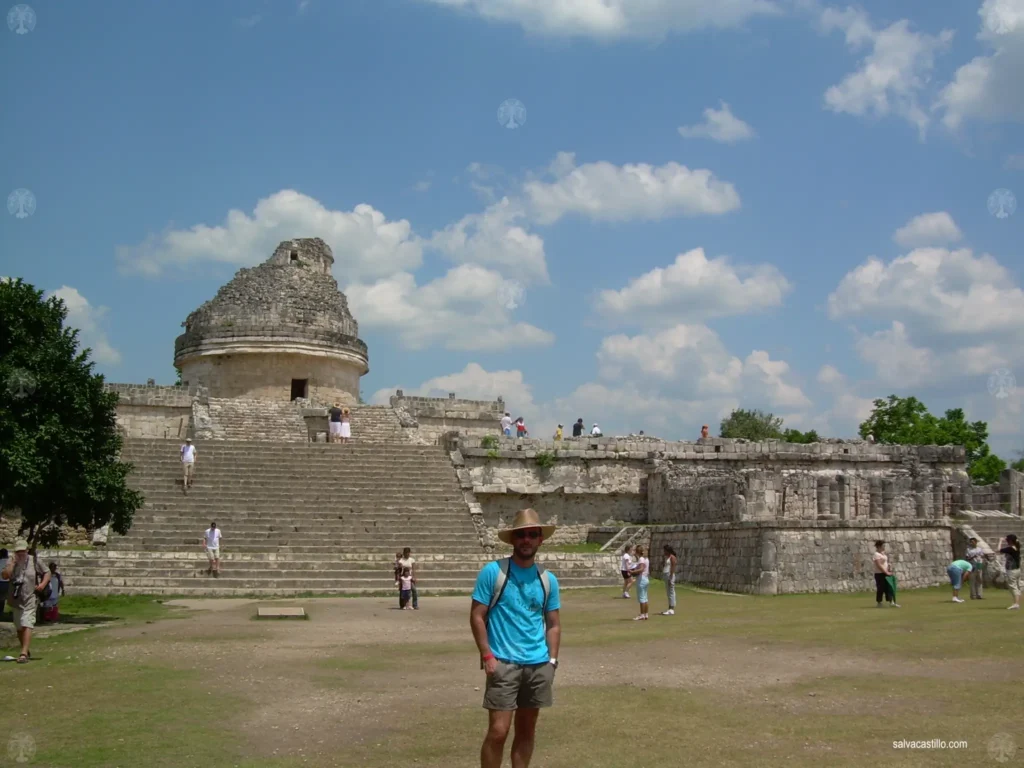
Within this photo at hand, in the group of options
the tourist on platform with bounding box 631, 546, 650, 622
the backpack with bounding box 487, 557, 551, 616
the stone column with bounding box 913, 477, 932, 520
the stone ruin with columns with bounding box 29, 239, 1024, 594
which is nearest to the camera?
the backpack with bounding box 487, 557, 551, 616

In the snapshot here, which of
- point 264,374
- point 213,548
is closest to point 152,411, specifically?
point 264,374

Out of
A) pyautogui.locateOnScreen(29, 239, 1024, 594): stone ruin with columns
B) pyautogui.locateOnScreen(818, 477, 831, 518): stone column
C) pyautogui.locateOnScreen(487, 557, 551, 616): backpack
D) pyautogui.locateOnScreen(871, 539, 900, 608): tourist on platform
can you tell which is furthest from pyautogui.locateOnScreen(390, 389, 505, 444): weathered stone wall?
pyautogui.locateOnScreen(487, 557, 551, 616): backpack

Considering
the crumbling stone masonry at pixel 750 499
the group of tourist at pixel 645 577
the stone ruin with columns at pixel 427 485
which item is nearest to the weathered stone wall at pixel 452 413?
the stone ruin with columns at pixel 427 485

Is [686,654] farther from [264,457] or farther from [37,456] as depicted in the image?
[264,457]

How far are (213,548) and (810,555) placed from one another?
10843mm

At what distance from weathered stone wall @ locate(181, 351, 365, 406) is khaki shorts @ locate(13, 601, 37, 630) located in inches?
793

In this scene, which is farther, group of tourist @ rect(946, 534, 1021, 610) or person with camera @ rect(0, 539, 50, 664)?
group of tourist @ rect(946, 534, 1021, 610)

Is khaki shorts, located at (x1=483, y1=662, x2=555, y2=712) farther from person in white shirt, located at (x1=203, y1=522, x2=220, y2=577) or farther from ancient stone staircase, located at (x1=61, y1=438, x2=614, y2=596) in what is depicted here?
person in white shirt, located at (x1=203, y1=522, x2=220, y2=577)

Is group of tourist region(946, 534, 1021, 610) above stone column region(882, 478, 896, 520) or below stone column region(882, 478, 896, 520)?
below

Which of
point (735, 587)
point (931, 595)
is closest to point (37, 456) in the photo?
point (735, 587)

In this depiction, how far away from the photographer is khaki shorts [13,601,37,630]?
420 inches

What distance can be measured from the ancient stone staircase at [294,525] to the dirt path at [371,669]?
443cm

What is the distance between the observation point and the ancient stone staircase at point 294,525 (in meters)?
18.0

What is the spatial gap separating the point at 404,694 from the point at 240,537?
11873mm
